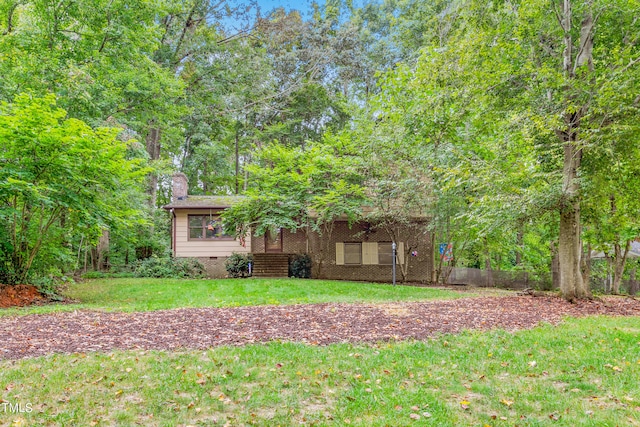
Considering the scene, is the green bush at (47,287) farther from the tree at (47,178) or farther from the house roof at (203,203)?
the house roof at (203,203)

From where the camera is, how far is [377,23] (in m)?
29.0

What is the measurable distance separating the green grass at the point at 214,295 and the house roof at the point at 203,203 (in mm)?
5469

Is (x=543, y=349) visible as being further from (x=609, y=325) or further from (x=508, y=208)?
(x=508, y=208)

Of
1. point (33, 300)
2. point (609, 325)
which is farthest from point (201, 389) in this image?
point (33, 300)

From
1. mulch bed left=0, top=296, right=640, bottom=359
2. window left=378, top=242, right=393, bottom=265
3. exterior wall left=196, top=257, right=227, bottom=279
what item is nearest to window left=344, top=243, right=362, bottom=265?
window left=378, top=242, right=393, bottom=265

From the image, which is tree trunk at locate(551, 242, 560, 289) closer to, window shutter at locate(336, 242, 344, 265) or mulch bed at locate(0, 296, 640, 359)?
mulch bed at locate(0, 296, 640, 359)

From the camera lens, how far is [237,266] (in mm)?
17906

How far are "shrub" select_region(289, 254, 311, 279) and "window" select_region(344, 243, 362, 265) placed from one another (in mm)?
2029

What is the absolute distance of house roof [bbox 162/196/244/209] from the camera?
18.3 metres

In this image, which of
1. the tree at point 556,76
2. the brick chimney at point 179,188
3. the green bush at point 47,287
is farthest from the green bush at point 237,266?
the tree at point 556,76

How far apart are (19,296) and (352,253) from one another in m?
12.9

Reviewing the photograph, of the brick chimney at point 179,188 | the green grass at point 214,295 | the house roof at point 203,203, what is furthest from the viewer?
the brick chimney at point 179,188

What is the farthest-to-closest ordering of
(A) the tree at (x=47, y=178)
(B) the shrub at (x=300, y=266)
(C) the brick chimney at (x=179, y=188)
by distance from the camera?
(C) the brick chimney at (x=179, y=188), (B) the shrub at (x=300, y=266), (A) the tree at (x=47, y=178)

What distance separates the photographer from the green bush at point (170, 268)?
1722 cm
